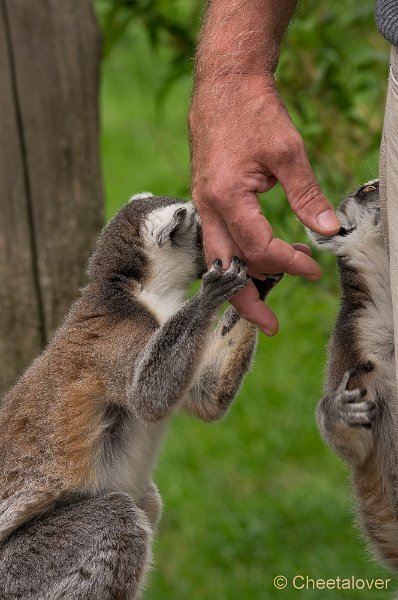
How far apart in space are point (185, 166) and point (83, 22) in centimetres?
507

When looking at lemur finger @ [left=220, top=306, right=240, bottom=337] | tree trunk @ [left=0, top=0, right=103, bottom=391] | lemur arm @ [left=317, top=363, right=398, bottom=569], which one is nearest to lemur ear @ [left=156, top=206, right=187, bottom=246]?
lemur finger @ [left=220, top=306, right=240, bottom=337]

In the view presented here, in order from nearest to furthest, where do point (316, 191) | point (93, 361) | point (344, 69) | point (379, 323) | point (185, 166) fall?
1. point (316, 191)
2. point (379, 323)
3. point (93, 361)
4. point (344, 69)
5. point (185, 166)

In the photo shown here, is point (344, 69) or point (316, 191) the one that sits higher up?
point (316, 191)

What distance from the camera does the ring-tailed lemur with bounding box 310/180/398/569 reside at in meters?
3.56

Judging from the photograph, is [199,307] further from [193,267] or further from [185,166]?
[185,166]

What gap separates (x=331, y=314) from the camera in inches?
224

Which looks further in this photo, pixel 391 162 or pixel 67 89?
pixel 67 89

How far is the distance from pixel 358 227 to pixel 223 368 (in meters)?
0.84

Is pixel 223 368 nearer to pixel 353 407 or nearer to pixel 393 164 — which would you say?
pixel 353 407

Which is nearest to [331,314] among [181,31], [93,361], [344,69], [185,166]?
[344,69]

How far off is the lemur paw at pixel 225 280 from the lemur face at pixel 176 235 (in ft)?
1.71

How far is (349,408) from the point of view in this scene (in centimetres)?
347

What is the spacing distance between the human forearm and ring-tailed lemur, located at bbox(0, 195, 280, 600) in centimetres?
60

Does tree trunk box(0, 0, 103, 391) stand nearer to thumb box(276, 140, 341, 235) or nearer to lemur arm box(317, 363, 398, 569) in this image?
lemur arm box(317, 363, 398, 569)
